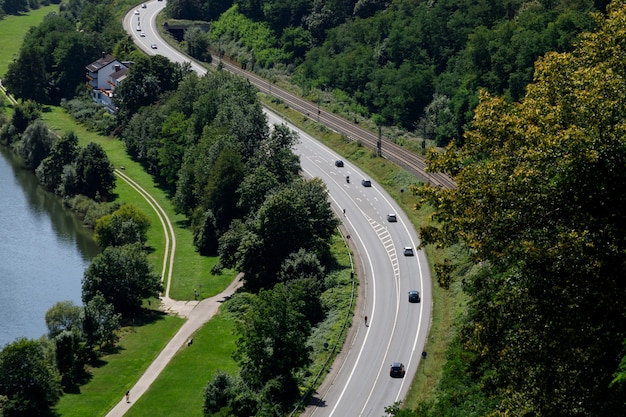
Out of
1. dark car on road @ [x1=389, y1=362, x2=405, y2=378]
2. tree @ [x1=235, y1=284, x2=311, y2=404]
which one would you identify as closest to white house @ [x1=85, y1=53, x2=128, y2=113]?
tree @ [x1=235, y1=284, x2=311, y2=404]

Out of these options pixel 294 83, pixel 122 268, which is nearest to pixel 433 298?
pixel 122 268

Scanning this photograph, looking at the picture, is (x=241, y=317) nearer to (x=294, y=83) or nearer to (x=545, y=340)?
(x=545, y=340)

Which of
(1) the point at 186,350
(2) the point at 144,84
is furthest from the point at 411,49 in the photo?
(1) the point at 186,350

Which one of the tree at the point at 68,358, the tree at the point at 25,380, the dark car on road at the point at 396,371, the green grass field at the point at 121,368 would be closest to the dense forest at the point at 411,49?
the green grass field at the point at 121,368

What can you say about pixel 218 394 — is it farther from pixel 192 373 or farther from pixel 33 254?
pixel 33 254

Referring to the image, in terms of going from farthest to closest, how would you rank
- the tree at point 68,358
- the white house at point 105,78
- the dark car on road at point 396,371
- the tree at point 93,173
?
the white house at point 105,78 → the tree at point 93,173 → the tree at point 68,358 → the dark car on road at point 396,371

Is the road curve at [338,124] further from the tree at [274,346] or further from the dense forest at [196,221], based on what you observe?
the tree at [274,346]

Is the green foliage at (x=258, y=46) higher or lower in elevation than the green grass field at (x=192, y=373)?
higher
